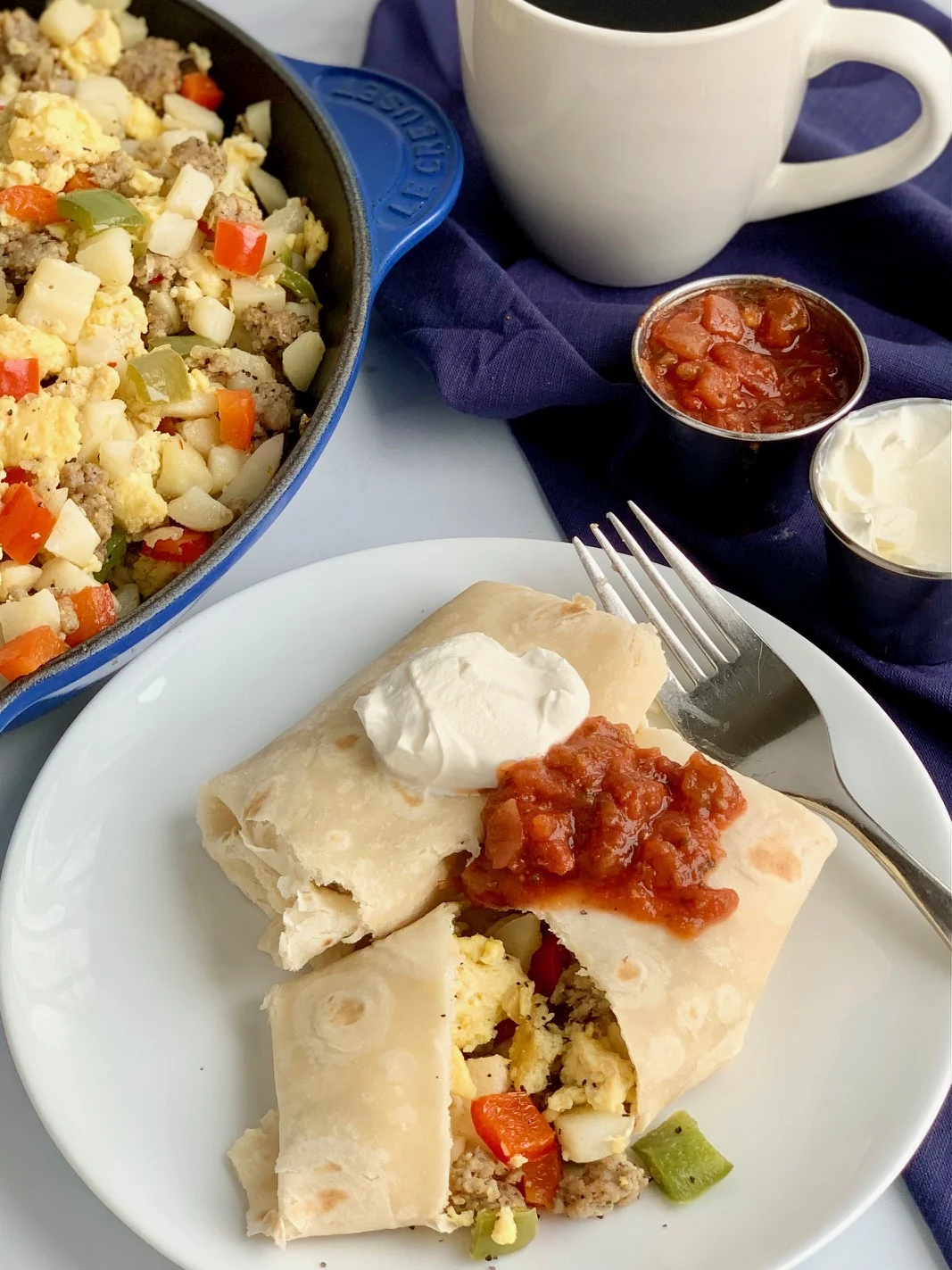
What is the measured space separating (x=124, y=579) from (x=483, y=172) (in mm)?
1531

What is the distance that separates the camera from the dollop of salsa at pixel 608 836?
2.12m

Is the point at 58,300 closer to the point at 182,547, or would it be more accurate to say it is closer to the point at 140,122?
the point at 182,547

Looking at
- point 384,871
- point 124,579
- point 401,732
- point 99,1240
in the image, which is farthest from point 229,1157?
point 124,579

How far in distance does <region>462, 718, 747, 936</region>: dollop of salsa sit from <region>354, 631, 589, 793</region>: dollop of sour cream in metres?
0.04

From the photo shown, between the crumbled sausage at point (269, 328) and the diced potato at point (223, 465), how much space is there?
281 mm

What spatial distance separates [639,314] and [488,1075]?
1743 mm

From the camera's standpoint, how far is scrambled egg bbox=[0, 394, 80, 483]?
2518 mm

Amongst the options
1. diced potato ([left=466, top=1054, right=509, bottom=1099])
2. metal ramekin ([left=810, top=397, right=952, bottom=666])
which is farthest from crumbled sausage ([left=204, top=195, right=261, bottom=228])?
diced potato ([left=466, top=1054, right=509, bottom=1099])

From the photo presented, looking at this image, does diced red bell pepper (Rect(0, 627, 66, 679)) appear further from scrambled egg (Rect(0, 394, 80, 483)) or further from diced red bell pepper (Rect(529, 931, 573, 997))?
diced red bell pepper (Rect(529, 931, 573, 997))

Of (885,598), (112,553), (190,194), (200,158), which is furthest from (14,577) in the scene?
(885,598)

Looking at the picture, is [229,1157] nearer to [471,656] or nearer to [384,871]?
[384,871]

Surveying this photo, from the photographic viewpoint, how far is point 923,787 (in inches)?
91.0

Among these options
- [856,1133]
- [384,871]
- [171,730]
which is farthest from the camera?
[171,730]

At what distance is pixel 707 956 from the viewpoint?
2096mm
